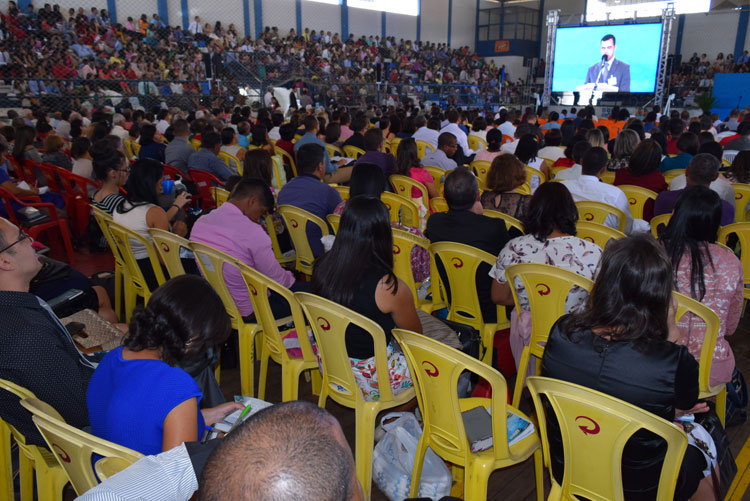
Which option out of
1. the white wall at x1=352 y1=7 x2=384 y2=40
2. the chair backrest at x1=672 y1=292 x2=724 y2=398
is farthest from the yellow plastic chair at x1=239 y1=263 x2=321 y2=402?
the white wall at x1=352 y1=7 x2=384 y2=40

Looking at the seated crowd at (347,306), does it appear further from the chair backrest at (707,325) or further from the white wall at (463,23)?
the white wall at (463,23)

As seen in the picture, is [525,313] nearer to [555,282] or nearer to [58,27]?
[555,282]

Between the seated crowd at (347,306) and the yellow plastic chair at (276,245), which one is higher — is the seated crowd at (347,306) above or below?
above

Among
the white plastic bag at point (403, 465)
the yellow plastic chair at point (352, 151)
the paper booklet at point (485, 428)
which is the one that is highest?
the yellow plastic chair at point (352, 151)

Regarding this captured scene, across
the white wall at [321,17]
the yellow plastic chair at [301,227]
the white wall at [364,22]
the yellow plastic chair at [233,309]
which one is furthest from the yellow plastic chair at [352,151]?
the white wall at [364,22]

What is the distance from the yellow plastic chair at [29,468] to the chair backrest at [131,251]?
1.28 meters

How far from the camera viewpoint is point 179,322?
1.64 metres

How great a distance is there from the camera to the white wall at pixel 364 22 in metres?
21.3

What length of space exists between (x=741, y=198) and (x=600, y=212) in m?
1.37

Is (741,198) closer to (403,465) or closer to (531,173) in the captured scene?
(531,173)

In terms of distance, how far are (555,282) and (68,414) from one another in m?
1.83

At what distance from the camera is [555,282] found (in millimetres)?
2221

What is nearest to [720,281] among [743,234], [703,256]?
[703,256]

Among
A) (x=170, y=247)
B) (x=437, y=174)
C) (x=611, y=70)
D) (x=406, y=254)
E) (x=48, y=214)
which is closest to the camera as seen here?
(x=170, y=247)
